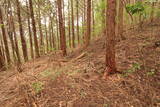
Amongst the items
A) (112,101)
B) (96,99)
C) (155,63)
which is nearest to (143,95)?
(112,101)

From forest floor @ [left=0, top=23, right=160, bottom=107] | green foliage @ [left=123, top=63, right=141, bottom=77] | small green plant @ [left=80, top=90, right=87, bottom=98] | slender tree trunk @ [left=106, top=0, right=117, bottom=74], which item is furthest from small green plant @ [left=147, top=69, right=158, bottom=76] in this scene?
small green plant @ [left=80, top=90, right=87, bottom=98]

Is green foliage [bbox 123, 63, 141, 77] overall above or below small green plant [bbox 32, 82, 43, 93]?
above

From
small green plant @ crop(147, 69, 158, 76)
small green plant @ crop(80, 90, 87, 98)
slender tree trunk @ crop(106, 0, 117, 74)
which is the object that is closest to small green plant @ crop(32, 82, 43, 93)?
small green plant @ crop(80, 90, 87, 98)

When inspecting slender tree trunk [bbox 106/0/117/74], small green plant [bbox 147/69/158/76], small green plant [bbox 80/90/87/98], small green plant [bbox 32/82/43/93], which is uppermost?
slender tree trunk [bbox 106/0/117/74]

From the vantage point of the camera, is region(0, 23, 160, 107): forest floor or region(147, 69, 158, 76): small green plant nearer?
region(0, 23, 160, 107): forest floor

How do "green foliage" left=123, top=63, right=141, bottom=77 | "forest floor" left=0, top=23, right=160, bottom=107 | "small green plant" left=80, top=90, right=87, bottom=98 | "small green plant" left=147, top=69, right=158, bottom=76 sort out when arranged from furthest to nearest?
"green foliage" left=123, top=63, right=141, bottom=77 < "small green plant" left=147, top=69, right=158, bottom=76 < "small green plant" left=80, top=90, right=87, bottom=98 < "forest floor" left=0, top=23, right=160, bottom=107

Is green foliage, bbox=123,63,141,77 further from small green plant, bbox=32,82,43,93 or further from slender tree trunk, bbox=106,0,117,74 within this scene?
small green plant, bbox=32,82,43,93

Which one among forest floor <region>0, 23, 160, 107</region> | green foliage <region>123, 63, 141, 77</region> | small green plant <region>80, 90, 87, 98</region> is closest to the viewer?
forest floor <region>0, 23, 160, 107</region>

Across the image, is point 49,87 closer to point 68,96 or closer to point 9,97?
point 68,96

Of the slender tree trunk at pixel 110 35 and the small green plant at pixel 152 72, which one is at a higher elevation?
the slender tree trunk at pixel 110 35

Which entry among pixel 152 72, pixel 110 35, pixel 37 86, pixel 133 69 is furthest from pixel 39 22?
pixel 152 72

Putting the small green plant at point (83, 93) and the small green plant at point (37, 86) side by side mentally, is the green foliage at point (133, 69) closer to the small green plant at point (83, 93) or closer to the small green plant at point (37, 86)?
the small green plant at point (83, 93)

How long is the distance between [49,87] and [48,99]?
0.54 metres

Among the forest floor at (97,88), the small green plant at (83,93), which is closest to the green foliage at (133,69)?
the forest floor at (97,88)
